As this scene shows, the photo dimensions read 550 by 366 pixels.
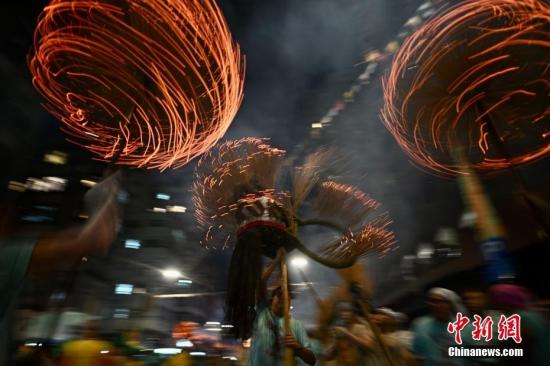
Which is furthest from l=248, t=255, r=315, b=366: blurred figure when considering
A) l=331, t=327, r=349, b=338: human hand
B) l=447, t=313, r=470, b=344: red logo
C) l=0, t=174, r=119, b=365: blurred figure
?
l=0, t=174, r=119, b=365: blurred figure

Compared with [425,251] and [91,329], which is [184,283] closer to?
[425,251]

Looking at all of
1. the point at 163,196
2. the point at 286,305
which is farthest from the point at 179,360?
the point at 163,196

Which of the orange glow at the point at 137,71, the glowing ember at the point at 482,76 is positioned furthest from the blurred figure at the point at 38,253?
the glowing ember at the point at 482,76

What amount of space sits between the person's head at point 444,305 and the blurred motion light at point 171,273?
4266 cm

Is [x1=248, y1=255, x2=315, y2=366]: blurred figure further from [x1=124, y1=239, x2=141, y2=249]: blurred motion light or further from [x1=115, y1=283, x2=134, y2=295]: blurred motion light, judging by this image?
[x1=124, y1=239, x2=141, y2=249]: blurred motion light

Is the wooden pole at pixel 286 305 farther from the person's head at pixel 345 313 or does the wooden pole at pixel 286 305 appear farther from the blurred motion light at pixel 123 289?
the blurred motion light at pixel 123 289

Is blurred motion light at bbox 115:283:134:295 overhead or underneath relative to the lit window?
underneath

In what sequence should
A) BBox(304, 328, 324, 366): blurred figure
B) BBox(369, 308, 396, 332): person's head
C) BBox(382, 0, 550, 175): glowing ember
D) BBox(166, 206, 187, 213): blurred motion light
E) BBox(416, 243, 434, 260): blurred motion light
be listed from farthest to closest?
1. BBox(166, 206, 187, 213): blurred motion light
2. BBox(416, 243, 434, 260): blurred motion light
3. BBox(304, 328, 324, 366): blurred figure
4. BBox(369, 308, 396, 332): person's head
5. BBox(382, 0, 550, 175): glowing ember

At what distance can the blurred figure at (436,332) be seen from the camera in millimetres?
4250

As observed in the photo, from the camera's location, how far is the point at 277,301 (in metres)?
4.27

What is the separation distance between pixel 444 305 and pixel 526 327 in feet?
3.21

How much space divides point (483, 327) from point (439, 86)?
10.5ft

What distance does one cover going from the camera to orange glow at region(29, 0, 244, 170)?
347 cm

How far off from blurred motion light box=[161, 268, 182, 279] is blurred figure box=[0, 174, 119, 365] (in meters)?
44.7
